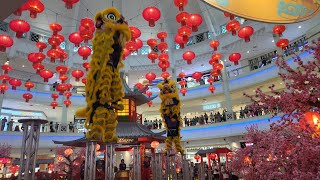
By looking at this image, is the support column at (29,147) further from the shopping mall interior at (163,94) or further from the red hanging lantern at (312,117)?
the red hanging lantern at (312,117)

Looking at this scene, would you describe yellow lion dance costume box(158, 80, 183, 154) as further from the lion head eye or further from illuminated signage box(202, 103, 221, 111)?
illuminated signage box(202, 103, 221, 111)

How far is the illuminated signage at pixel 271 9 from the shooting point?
6.04 feet

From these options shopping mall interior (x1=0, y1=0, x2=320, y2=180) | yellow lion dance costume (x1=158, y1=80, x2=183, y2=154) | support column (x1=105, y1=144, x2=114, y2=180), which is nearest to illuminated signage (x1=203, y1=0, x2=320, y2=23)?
→ shopping mall interior (x1=0, y1=0, x2=320, y2=180)

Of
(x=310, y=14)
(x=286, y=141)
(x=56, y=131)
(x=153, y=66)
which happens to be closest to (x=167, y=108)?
(x=286, y=141)

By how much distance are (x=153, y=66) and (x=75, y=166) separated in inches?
464

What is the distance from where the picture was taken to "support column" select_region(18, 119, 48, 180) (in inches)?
186

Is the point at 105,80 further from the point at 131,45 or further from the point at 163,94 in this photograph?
the point at 131,45

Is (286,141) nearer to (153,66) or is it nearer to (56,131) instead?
(56,131)

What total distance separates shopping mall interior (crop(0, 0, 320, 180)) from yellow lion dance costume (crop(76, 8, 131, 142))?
0.06 feet

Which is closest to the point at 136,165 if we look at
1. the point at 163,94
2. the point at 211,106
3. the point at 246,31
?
the point at 163,94

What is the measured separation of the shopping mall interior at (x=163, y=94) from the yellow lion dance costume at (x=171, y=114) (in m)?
0.03

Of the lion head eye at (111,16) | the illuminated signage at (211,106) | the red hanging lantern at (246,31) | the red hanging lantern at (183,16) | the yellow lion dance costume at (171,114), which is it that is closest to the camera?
the lion head eye at (111,16)

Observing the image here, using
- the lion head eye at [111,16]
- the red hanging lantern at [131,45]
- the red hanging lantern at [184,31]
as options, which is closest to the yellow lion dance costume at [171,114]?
the red hanging lantern at [184,31]

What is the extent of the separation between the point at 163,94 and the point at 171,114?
66cm
